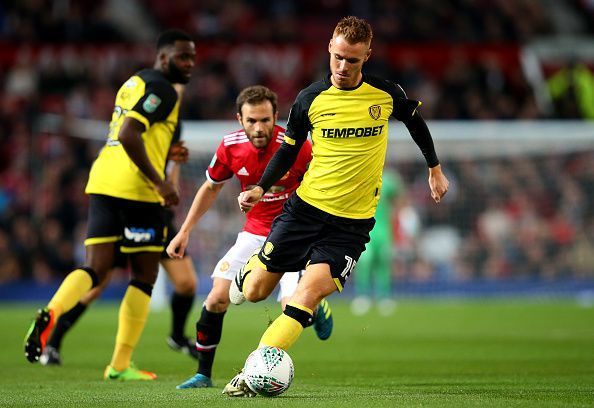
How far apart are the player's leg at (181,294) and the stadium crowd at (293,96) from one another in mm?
9076

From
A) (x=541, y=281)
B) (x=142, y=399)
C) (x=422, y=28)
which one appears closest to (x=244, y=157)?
(x=142, y=399)

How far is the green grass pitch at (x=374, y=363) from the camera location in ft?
21.9

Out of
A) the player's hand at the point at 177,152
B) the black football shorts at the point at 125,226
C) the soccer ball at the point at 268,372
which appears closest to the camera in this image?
the soccer ball at the point at 268,372

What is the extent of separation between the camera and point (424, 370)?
29.3ft

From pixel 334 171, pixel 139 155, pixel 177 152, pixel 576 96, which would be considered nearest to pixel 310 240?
pixel 334 171

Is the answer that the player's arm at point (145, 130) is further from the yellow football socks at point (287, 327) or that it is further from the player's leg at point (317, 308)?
the yellow football socks at point (287, 327)

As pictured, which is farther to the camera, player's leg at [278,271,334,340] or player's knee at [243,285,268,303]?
player's leg at [278,271,334,340]

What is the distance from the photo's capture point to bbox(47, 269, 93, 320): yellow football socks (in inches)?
326

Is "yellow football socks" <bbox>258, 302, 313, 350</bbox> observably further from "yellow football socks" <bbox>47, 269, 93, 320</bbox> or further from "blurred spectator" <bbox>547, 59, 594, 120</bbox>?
"blurred spectator" <bbox>547, 59, 594, 120</bbox>

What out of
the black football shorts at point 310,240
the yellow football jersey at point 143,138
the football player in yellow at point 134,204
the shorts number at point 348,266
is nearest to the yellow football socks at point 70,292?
the football player in yellow at point 134,204

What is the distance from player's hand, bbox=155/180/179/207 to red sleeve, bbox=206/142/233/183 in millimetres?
520

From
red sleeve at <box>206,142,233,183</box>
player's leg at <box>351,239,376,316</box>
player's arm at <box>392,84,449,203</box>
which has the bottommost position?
player's leg at <box>351,239,376,316</box>

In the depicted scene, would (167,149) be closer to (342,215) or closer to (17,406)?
(342,215)

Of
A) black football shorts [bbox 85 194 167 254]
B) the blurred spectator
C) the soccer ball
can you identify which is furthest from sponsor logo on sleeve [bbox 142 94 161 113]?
the blurred spectator
